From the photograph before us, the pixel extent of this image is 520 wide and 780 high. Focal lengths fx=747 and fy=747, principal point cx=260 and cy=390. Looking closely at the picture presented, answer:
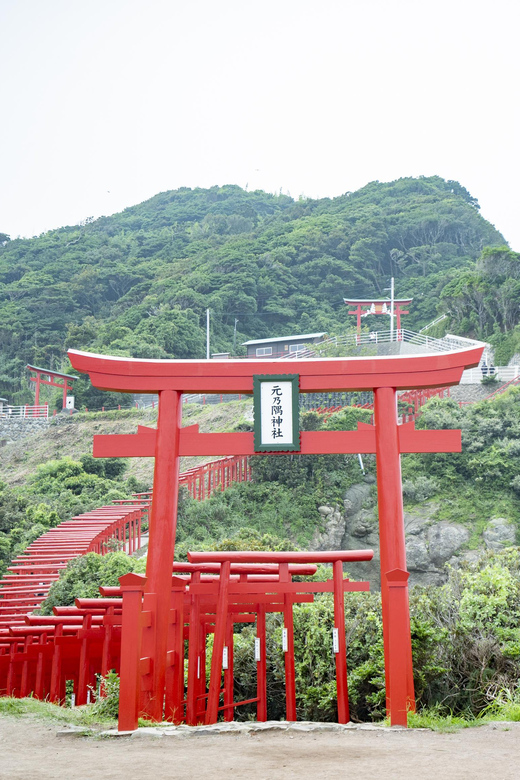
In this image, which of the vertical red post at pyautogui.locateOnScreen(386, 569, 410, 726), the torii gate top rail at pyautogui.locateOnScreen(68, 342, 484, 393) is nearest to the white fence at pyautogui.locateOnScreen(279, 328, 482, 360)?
the torii gate top rail at pyautogui.locateOnScreen(68, 342, 484, 393)

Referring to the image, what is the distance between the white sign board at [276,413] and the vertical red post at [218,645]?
1362mm

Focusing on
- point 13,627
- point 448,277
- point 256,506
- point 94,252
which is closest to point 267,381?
point 13,627

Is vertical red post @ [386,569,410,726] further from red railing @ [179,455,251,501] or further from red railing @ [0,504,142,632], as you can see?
red railing @ [179,455,251,501]

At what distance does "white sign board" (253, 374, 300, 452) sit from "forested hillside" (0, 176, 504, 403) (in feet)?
113

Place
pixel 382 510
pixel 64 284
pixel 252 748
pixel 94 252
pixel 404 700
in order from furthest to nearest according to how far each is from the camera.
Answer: pixel 94 252
pixel 64 284
pixel 382 510
pixel 404 700
pixel 252 748

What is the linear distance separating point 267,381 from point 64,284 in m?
54.4

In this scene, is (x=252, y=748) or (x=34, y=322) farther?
(x=34, y=322)

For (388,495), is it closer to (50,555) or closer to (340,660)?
(340,660)

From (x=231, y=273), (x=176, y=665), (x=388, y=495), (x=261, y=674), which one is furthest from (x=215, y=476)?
(x=231, y=273)

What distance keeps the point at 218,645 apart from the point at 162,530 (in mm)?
1307

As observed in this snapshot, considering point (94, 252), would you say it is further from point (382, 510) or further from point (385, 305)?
point (382, 510)

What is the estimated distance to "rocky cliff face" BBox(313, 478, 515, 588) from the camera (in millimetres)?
20156

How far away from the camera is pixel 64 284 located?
59.6 meters

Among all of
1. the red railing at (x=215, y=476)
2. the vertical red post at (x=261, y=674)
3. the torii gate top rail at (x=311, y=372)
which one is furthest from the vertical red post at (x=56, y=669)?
the red railing at (x=215, y=476)
